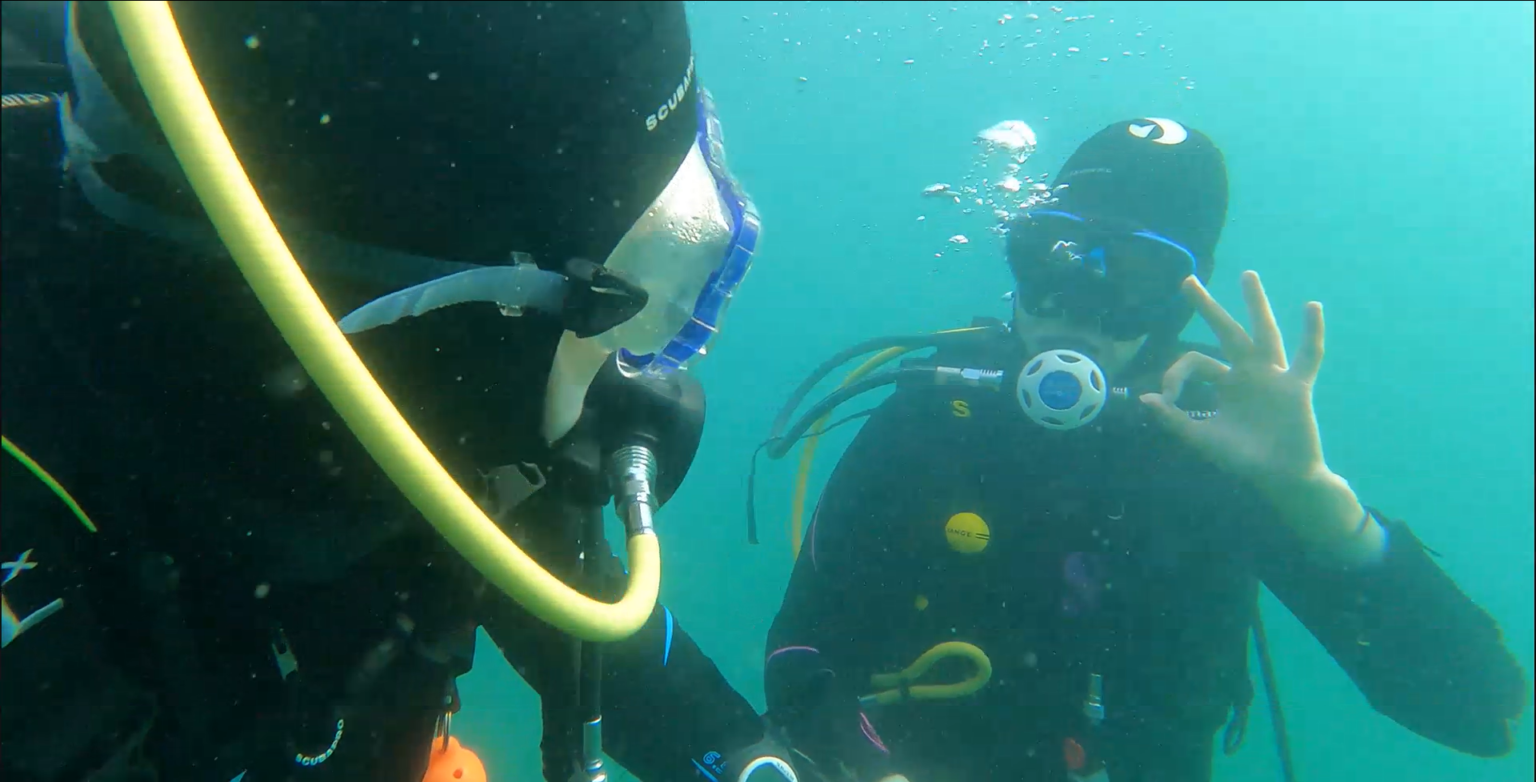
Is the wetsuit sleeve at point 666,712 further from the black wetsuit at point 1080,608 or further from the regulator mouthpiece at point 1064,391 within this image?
the regulator mouthpiece at point 1064,391

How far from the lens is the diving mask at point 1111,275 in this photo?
3.61 m

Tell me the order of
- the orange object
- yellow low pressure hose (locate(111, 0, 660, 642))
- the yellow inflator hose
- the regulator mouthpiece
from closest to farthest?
yellow low pressure hose (locate(111, 0, 660, 642)), the orange object, the regulator mouthpiece, the yellow inflator hose

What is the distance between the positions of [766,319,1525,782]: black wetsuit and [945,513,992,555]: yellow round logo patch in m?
0.03

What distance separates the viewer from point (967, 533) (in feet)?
11.4

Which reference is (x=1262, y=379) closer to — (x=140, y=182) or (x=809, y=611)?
(x=809, y=611)

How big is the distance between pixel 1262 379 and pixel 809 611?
6.86 ft

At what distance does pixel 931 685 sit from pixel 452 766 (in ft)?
6.40

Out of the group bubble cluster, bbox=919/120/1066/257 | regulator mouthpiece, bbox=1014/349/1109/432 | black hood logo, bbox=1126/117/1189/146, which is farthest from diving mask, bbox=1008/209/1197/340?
bubble cluster, bbox=919/120/1066/257

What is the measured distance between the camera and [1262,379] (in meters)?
2.96

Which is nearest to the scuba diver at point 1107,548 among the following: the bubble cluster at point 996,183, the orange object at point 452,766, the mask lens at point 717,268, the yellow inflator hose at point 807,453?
the yellow inflator hose at point 807,453

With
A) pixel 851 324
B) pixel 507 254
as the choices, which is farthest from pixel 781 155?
pixel 507 254

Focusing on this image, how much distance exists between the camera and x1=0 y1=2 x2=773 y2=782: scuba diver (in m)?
0.86

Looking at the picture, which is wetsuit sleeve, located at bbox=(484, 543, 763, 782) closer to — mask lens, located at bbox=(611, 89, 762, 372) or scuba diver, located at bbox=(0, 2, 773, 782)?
scuba diver, located at bbox=(0, 2, 773, 782)

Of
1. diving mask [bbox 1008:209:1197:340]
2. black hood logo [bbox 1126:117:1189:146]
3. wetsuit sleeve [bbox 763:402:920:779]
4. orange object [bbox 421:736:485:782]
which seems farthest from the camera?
black hood logo [bbox 1126:117:1189:146]
